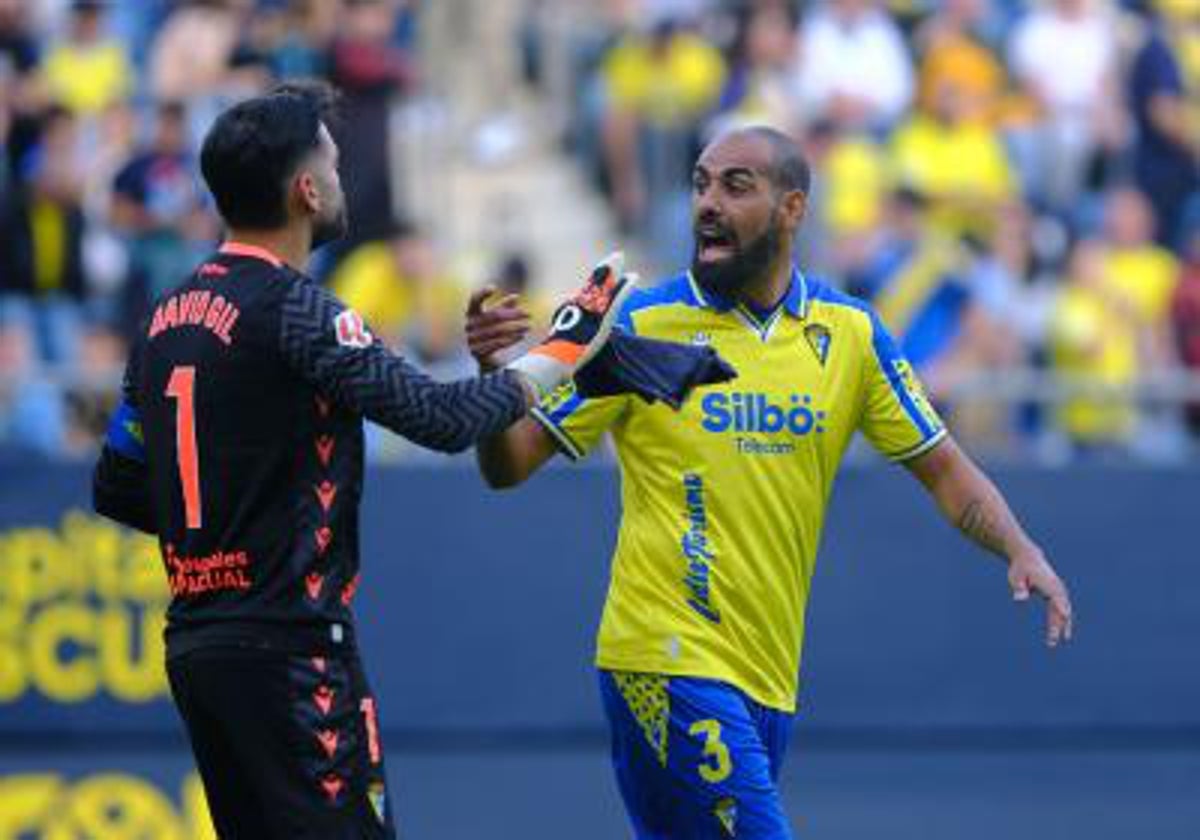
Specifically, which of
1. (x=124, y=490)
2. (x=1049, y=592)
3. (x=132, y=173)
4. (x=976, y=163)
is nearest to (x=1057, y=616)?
(x=1049, y=592)

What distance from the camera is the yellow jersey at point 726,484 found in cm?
728

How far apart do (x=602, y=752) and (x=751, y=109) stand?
13.6 ft

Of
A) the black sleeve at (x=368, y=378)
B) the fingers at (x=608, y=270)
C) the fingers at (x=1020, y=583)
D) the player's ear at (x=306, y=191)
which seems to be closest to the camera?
the black sleeve at (x=368, y=378)

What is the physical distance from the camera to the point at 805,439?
7371 mm

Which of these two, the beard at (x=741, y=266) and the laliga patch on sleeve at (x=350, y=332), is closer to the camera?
the laliga patch on sleeve at (x=350, y=332)

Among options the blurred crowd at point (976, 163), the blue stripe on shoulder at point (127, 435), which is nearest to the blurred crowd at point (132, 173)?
the blurred crowd at point (976, 163)

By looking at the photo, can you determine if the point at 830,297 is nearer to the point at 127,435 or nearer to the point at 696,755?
the point at 696,755

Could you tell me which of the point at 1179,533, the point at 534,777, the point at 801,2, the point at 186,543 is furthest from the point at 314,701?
the point at 801,2

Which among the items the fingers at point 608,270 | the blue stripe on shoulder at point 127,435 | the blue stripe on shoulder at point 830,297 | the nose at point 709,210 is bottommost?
the blue stripe on shoulder at point 127,435

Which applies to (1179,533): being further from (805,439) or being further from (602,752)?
(805,439)

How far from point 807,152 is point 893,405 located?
6.85 metres

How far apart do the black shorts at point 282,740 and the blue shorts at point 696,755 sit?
123 cm

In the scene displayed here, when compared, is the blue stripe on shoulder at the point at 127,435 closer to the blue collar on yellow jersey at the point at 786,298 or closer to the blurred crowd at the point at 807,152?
the blue collar on yellow jersey at the point at 786,298

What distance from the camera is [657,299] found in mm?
7488
